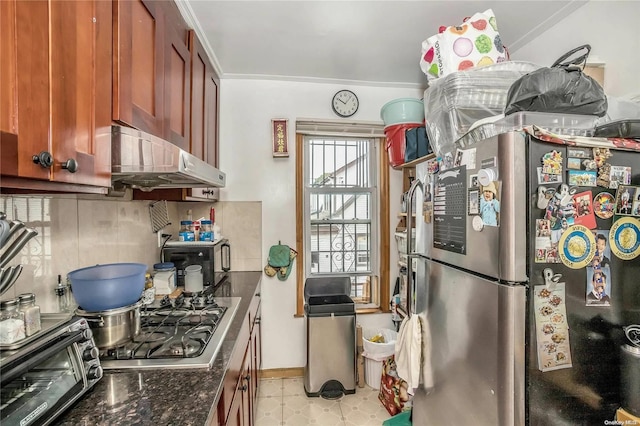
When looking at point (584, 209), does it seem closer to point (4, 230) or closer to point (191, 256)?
point (4, 230)

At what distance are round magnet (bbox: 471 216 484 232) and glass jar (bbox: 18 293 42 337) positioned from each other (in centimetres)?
141

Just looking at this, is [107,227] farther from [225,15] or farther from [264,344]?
[264,344]

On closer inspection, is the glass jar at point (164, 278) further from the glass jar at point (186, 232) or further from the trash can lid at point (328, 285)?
the trash can lid at point (328, 285)

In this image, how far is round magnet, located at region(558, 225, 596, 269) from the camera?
3.18ft

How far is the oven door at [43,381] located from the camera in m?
0.67

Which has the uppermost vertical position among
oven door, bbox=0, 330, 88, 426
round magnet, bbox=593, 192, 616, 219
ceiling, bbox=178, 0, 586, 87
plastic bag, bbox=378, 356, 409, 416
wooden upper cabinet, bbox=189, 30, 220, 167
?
ceiling, bbox=178, 0, 586, 87

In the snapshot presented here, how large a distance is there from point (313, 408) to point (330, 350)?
42cm

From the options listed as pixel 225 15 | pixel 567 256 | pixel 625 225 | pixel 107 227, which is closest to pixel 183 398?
pixel 107 227

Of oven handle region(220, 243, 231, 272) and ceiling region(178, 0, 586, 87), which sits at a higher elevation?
ceiling region(178, 0, 586, 87)

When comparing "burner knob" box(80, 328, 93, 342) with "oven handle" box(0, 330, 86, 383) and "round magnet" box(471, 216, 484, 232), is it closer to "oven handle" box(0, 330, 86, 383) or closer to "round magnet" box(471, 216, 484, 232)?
"oven handle" box(0, 330, 86, 383)

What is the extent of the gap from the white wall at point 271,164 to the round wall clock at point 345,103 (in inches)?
2.0

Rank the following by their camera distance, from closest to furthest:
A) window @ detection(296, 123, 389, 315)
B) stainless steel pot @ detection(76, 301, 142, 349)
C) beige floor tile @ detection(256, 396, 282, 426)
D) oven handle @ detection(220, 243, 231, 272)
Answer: stainless steel pot @ detection(76, 301, 142, 349) → beige floor tile @ detection(256, 396, 282, 426) → oven handle @ detection(220, 243, 231, 272) → window @ detection(296, 123, 389, 315)

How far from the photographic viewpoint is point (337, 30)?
1.83 meters

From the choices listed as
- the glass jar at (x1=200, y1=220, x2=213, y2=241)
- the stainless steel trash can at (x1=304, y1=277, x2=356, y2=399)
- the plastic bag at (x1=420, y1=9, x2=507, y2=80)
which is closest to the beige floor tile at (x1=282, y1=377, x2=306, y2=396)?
the stainless steel trash can at (x1=304, y1=277, x2=356, y2=399)
